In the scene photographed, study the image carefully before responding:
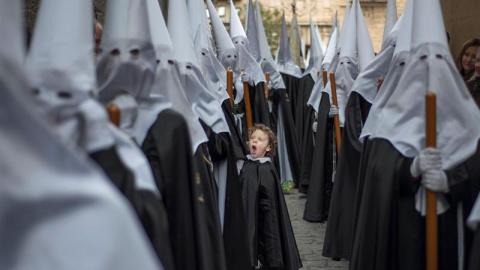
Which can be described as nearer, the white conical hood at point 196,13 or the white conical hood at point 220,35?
the white conical hood at point 196,13

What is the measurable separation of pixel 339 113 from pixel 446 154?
5435mm

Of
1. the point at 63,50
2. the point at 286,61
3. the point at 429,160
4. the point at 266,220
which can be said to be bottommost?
the point at 266,220

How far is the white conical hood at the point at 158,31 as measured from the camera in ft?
15.9

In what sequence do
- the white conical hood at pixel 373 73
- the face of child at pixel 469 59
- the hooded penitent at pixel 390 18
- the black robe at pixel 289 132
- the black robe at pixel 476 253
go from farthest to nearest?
the black robe at pixel 289 132, the hooded penitent at pixel 390 18, the white conical hood at pixel 373 73, the face of child at pixel 469 59, the black robe at pixel 476 253

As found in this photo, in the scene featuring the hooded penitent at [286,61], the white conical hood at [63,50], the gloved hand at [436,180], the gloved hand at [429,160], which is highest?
the white conical hood at [63,50]

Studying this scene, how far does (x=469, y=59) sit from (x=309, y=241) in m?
2.89

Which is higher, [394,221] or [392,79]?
[392,79]

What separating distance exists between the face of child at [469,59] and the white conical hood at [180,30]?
2770 millimetres

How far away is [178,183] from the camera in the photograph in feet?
13.6

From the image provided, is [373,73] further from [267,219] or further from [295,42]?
[295,42]

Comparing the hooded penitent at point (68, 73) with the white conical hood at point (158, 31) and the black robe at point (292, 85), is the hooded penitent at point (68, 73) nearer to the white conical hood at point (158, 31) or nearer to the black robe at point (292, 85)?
the white conical hood at point (158, 31)

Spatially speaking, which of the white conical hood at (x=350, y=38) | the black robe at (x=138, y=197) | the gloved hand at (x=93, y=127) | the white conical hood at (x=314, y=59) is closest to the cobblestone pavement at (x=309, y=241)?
the white conical hood at (x=350, y=38)

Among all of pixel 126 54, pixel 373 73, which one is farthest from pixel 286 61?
pixel 126 54

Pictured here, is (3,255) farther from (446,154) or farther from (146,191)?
(446,154)
